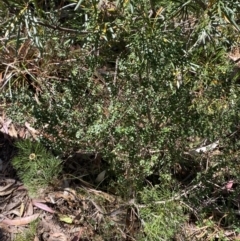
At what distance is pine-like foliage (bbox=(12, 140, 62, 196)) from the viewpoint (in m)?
2.31

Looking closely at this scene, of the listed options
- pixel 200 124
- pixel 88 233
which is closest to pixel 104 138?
pixel 200 124

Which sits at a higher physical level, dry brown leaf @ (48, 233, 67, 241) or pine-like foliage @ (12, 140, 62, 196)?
pine-like foliage @ (12, 140, 62, 196)

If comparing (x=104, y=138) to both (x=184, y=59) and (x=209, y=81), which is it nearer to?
(x=184, y=59)

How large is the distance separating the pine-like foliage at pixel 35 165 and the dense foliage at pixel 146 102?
2.1 inches

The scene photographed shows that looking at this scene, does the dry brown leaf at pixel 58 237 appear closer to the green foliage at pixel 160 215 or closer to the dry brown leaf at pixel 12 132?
the green foliage at pixel 160 215

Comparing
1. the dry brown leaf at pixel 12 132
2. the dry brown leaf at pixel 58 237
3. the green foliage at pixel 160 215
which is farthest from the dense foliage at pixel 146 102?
the dry brown leaf at pixel 12 132

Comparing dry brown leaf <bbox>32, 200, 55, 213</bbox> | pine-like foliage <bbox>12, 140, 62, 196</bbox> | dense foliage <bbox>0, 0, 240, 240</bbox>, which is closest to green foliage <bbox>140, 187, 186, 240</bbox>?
dense foliage <bbox>0, 0, 240, 240</bbox>

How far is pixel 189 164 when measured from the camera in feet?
8.79

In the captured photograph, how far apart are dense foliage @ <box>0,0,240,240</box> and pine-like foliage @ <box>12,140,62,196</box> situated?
0.05 metres

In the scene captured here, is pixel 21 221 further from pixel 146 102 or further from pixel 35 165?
pixel 146 102

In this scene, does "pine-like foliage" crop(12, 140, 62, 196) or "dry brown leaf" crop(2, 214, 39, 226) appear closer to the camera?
"pine-like foliage" crop(12, 140, 62, 196)

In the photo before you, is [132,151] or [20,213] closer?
[132,151]

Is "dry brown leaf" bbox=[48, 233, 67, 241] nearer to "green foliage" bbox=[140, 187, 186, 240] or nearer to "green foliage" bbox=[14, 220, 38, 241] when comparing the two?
"green foliage" bbox=[14, 220, 38, 241]

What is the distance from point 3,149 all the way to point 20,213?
1.26 ft
